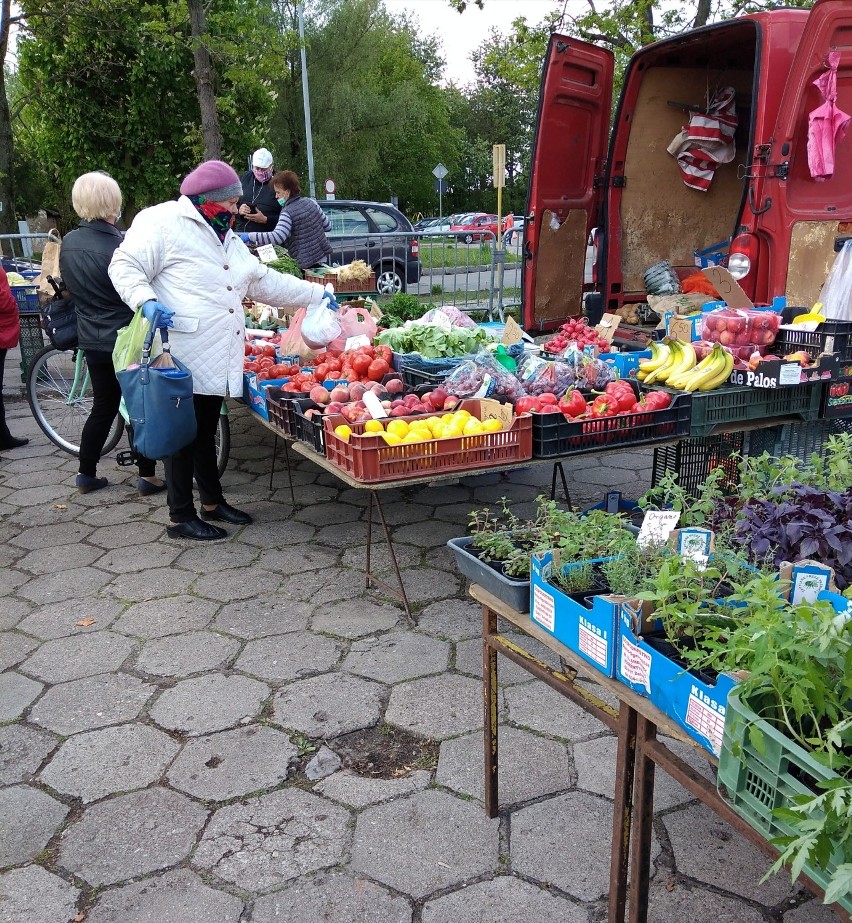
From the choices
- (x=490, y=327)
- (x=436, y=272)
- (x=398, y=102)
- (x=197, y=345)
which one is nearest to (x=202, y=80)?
(x=436, y=272)

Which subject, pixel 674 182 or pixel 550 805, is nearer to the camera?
pixel 550 805

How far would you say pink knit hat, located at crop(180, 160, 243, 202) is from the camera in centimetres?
416

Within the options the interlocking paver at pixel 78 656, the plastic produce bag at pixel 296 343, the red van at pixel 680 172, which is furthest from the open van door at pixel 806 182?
the interlocking paver at pixel 78 656

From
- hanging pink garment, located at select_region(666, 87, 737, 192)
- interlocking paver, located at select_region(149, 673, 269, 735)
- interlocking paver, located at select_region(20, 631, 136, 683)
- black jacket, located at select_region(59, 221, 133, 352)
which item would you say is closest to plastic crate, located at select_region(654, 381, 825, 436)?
interlocking paver, located at select_region(149, 673, 269, 735)

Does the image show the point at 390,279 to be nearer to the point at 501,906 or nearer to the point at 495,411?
the point at 495,411

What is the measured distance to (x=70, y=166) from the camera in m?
20.5

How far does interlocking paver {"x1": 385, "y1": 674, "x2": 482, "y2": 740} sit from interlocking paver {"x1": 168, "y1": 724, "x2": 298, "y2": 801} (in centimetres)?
42

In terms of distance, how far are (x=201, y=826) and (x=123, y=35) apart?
63.1 ft

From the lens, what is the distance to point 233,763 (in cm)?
283

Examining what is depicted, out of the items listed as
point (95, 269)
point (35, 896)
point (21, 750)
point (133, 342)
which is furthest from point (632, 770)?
point (95, 269)

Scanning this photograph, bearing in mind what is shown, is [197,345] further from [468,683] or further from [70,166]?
[70,166]

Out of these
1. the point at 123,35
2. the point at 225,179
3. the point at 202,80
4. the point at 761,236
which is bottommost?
the point at 761,236

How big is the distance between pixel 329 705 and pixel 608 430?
166 cm

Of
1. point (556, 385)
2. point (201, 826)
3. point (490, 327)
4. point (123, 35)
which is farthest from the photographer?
point (123, 35)
